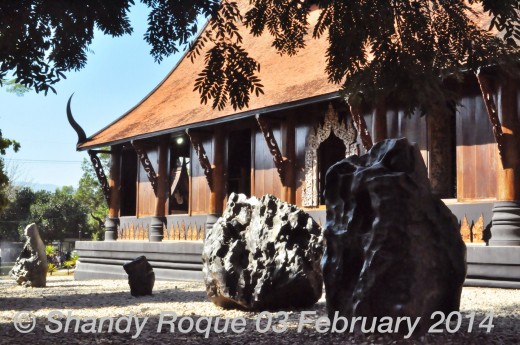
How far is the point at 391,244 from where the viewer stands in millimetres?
4766

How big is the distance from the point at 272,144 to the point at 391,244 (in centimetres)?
826

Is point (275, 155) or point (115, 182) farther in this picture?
point (115, 182)

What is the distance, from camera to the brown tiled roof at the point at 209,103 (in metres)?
12.4

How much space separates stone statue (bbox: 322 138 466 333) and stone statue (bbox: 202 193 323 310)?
1.78m

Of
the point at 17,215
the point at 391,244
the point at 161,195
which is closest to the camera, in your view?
the point at 391,244

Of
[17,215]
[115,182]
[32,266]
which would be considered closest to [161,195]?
[115,182]

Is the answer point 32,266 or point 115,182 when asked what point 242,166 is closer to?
point 115,182

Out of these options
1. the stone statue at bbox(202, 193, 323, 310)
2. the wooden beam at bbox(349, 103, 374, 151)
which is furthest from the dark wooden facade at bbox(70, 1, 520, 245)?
the stone statue at bbox(202, 193, 323, 310)

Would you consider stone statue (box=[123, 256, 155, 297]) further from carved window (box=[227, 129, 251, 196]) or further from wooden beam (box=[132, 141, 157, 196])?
carved window (box=[227, 129, 251, 196])

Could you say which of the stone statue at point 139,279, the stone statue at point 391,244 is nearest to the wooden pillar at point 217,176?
the stone statue at point 139,279

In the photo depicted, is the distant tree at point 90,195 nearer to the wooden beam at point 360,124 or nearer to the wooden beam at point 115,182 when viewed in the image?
the wooden beam at point 115,182

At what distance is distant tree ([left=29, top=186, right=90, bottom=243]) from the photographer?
40156 millimetres

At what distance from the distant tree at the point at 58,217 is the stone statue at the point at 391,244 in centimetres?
3754

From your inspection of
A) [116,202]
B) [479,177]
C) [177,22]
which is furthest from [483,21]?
[116,202]
